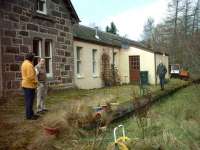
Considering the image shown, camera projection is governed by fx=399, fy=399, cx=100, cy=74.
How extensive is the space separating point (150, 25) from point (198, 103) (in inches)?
2790

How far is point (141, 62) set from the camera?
106ft

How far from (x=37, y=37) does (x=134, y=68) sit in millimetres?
15326

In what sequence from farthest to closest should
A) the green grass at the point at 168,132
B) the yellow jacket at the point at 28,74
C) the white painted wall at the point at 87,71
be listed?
the white painted wall at the point at 87,71
the yellow jacket at the point at 28,74
the green grass at the point at 168,132

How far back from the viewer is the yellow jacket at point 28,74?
1146cm

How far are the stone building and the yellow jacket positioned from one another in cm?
470

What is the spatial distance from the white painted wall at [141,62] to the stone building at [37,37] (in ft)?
34.8

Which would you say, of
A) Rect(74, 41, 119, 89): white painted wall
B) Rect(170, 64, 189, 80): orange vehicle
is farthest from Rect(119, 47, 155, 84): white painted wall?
Rect(170, 64, 189, 80): orange vehicle

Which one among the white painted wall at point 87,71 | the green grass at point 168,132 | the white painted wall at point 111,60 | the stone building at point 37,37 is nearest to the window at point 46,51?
the stone building at point 37,37

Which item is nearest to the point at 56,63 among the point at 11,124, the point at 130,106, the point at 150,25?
the point at 130,106

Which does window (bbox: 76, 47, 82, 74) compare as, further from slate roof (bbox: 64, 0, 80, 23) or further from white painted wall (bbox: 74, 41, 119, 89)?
slate roof (bbox: 64, 0, 80, 23)

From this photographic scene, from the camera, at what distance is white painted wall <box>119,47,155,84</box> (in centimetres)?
3209

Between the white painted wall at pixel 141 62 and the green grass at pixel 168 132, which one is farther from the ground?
the white painted wall at pixel 141 62

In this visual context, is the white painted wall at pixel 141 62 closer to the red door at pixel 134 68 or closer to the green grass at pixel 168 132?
the red door at pixel 134 68

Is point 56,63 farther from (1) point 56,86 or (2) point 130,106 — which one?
(2) point 130,106
